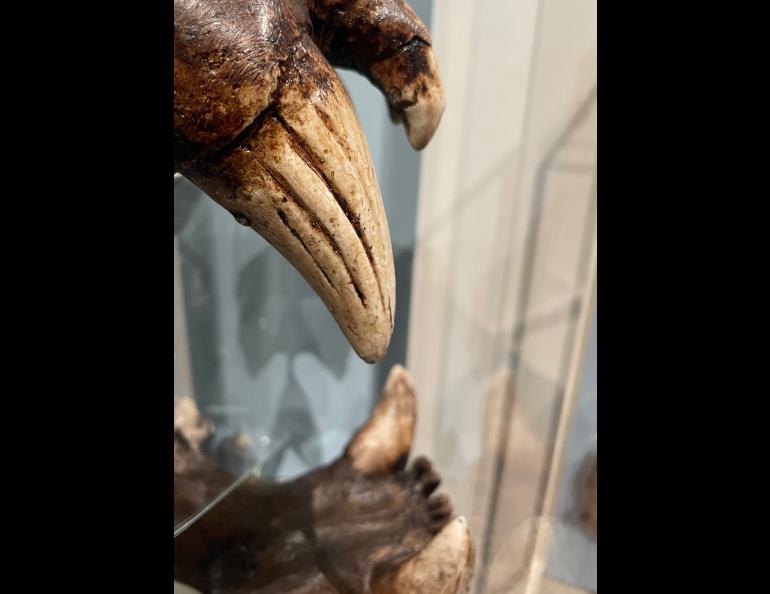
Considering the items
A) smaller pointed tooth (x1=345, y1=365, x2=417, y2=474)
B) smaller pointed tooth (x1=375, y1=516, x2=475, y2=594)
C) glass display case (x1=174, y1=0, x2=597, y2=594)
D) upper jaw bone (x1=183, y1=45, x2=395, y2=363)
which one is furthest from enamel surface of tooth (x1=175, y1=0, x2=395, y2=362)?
glass display case (x1=174, y1=0, x2=597, y2=594)

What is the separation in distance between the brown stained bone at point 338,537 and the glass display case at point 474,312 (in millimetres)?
174

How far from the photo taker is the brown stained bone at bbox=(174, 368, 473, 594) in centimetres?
53

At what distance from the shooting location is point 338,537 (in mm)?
641

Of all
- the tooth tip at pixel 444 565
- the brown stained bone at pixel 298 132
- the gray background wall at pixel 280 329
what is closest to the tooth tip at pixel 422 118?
the brown stained bone at pixel 298 132

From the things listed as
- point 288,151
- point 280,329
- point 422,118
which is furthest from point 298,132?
point 280,329

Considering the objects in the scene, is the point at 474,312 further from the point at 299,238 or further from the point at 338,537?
the point at 299,238

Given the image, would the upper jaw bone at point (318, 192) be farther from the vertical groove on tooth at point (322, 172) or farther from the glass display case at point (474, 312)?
the glass display case at point (474, 312)

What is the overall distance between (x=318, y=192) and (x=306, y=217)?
0.02 meters

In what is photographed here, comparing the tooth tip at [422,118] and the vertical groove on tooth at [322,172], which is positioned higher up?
the tooth tip at [422,118]

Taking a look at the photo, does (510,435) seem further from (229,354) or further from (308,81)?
(308,81)

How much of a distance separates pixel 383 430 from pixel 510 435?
0.58 m

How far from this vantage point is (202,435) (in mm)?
954

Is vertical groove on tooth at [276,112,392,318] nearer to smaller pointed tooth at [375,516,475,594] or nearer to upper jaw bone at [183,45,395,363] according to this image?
upper jaw bone at [183,45,395,363]

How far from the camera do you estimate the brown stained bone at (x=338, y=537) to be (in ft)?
1.74
